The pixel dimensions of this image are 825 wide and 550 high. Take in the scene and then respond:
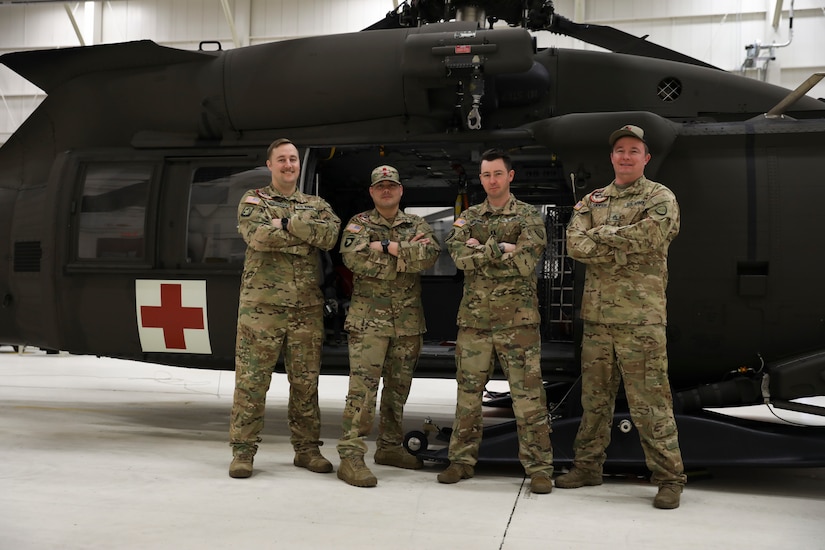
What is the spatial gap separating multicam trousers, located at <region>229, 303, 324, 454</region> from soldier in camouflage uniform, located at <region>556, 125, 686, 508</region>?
1.60 metres

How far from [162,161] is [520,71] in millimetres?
2655

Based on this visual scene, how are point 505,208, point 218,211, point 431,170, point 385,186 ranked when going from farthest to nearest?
point 431,170 → point 218,211 → point 385,186 → point 505,208

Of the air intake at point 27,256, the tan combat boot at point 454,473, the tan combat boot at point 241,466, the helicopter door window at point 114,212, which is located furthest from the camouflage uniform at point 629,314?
the air intake at point 27,256

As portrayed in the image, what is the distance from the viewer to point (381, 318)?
4.37 metres

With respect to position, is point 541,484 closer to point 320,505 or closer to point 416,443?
point 416,443

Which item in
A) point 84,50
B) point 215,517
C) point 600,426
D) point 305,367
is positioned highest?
point 84,50

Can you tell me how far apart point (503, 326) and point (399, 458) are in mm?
1120

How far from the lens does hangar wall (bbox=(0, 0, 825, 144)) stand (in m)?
14.9

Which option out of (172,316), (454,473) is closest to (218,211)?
(172,316)

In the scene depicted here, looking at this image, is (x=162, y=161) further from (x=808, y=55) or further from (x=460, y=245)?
(x=808, y=55)

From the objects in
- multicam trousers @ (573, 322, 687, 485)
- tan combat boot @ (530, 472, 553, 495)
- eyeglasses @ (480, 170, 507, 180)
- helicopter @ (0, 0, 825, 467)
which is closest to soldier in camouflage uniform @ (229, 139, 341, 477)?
helicopter @ (0, 0, 825, 467)

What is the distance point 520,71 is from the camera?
466 cm

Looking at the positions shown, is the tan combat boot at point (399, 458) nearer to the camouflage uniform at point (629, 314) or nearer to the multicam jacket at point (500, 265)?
the multicam jacket at point (500, 265)

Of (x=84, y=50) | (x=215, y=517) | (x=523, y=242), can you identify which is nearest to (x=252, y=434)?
(x=215, y=517)
